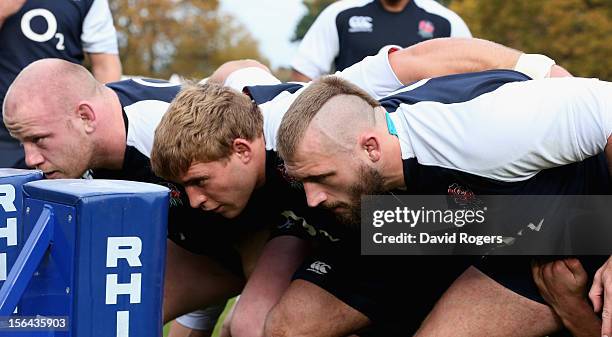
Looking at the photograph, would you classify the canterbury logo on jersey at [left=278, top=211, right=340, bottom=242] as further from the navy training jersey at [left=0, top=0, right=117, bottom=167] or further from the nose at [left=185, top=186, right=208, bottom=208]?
the navy training jersey at [left=0, top=0, right=117, bottom=167]

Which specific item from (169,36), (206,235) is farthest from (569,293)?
(169,36)

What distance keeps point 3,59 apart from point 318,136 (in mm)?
2782

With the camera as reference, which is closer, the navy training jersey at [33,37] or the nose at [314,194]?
the nose at [314,194]

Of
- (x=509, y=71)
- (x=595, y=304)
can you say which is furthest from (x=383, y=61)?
(x=595, y=304)

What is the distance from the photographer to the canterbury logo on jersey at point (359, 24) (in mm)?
6465

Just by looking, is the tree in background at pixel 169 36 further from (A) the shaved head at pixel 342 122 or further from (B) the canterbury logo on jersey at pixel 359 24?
(A) the shaved head at pixel 342 122

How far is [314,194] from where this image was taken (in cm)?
358

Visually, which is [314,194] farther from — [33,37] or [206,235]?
[33,37]

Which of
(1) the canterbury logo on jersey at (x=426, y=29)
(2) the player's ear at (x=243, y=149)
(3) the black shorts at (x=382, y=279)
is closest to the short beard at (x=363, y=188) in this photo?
(2) the player's ear at (x=243, y=149)

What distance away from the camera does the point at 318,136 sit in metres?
3.53

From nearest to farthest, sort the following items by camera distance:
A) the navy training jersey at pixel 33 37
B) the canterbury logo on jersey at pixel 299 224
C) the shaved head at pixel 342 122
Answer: the shaved head at pixel 342 122, the canterbury logo on jersey at pixel 299 224, the navy training jersey at pixel 33 37

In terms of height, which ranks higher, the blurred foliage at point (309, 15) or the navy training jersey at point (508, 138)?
the navy training jersey at point (508, 138)

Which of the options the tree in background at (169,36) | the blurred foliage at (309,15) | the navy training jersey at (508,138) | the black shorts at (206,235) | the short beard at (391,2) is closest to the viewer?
the navy training jersey at (508,138)

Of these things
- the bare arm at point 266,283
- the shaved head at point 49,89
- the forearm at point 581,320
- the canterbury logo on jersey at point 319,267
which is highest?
the shaved head at point 49,89
